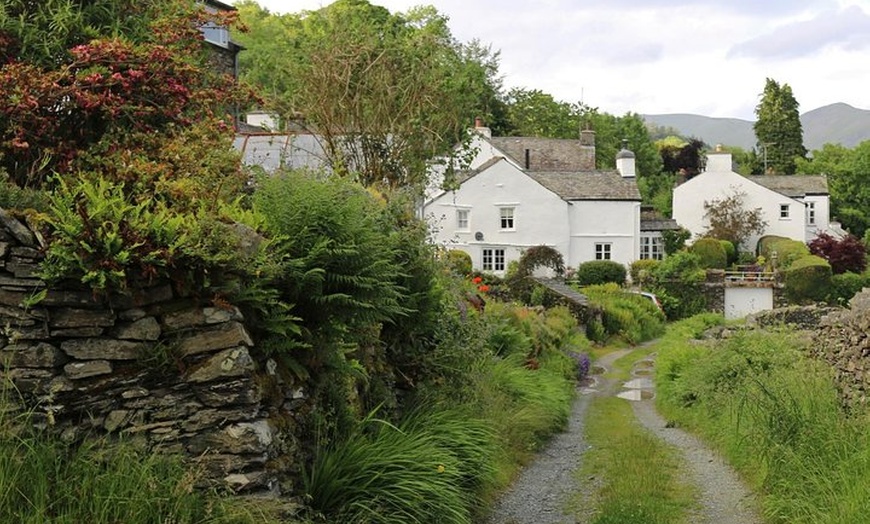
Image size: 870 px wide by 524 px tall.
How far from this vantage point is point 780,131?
8456 centimetres

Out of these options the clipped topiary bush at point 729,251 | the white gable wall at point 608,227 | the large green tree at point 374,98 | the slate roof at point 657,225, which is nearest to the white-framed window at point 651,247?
the slate roof at point 657,225

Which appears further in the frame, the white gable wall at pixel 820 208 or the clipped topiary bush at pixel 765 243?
the white gable wall at pixel 820 208

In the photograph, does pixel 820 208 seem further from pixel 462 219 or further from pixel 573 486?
pixel 573 486

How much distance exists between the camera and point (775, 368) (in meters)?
14.5

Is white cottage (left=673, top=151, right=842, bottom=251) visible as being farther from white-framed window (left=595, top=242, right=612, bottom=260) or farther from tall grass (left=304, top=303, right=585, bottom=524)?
tall grass (left=304, top=303, right=585, bottom=524)

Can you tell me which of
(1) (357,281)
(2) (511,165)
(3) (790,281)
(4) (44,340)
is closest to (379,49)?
(1) (357,281)

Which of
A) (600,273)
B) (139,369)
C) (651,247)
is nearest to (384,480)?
(139,369)

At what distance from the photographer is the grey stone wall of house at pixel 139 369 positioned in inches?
241

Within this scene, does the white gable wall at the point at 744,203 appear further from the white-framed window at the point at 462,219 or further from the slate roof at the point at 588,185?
the white-framed window at the point at 462,219

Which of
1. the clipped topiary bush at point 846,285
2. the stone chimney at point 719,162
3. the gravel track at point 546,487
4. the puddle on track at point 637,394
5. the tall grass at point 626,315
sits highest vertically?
the stone chimney at point 719,162

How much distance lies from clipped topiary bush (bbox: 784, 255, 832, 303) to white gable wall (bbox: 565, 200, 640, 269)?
782cm

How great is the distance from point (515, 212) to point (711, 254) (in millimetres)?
11078

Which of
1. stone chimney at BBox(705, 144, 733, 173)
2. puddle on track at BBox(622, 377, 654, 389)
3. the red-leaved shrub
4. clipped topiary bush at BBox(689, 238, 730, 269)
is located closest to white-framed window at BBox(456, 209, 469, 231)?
clipped topiary bush at BBox(689, 238, 730, 269)

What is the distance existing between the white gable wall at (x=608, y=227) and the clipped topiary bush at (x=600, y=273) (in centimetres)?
148
